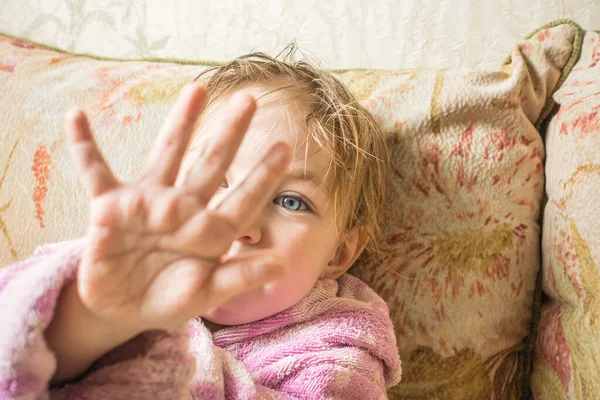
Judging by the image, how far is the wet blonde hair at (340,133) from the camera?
72 cm

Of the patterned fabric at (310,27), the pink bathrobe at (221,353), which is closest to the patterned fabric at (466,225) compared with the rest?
the pink bathrobe at (221,353)

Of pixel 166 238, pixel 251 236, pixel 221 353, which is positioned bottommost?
pixel 221 353

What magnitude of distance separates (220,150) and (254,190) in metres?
0.04

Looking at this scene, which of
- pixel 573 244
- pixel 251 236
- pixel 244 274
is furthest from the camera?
pixel 573 244

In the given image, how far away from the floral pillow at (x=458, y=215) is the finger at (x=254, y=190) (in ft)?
1.43

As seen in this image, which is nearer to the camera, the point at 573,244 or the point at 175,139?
the point at 175,139

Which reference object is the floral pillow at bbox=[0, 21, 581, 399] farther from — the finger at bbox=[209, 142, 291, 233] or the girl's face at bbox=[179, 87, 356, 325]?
the finger at bbox=[209, 142, 291, 233]

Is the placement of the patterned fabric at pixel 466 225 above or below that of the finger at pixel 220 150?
below

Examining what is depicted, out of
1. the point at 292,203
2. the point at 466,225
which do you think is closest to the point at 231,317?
the point at 292,203

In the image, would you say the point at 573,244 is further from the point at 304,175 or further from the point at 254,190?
the point at 254,190

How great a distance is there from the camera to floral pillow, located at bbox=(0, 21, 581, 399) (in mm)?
811

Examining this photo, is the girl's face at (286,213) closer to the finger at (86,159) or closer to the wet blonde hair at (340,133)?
the wet blonde hair at (340,133)

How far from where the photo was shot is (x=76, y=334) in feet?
1.44

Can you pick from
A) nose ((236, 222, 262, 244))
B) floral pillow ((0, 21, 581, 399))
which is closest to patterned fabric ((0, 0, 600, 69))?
floral pillow ((0, 21, 581, 399))
